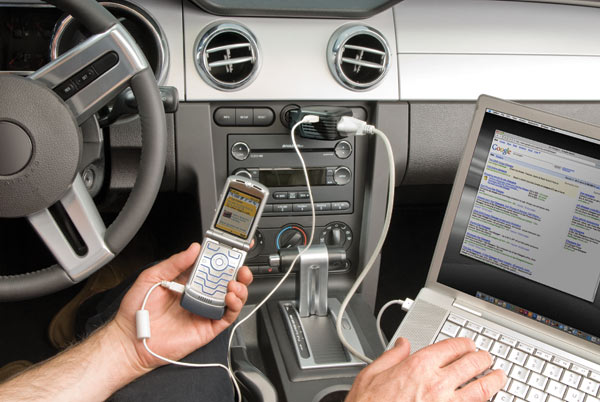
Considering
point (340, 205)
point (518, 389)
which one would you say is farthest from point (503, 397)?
point (340, 205)

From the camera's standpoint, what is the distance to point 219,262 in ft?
2.70

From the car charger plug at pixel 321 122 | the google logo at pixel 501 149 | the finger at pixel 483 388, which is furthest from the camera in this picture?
the car charger plug at pixel 321 122

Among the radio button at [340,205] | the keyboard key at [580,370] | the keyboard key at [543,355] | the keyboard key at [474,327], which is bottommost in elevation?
the keyboard key at [580,370]

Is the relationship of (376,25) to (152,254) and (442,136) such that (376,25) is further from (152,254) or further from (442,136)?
(152,254)

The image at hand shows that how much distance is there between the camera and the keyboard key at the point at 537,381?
0.70m

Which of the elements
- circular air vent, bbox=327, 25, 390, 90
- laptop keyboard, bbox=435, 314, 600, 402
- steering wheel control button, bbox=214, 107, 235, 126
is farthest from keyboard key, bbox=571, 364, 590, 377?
steering wheel control button, bbox=214, 107, 235, 126

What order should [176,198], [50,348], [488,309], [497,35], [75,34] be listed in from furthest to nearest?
1. [50,348]
2. [176,198]
3. [497,35]
4. [75,34]
5. [488,309]

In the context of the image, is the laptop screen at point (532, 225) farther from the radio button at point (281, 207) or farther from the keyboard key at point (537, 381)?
the radio button at point (281, 207)

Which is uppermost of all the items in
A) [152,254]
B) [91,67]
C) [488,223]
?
[91,67]

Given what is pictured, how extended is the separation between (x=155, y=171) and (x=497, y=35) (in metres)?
0.74

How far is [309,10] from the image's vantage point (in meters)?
0.94

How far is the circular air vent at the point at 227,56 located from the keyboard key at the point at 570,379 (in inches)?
27.0

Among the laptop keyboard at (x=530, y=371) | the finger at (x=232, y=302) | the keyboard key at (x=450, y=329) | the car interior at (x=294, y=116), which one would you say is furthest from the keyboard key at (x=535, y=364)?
the finger at (x=232, y=302)

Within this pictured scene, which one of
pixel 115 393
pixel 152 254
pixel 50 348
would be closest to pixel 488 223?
pixel 115 393
